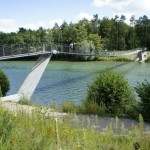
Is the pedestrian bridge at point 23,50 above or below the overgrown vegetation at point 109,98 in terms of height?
above

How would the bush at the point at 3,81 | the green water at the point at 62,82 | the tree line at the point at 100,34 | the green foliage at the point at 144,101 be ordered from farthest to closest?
the tree line at the point at 100,34 < the green water at the point at 62,82 < the bush at the point at 3,81 < the green foliage at the point at 144,101

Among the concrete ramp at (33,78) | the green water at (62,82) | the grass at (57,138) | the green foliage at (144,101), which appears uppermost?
the grass at (57,138)

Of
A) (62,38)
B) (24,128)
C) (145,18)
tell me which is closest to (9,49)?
(24,128)

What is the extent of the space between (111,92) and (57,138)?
9905 millimetres

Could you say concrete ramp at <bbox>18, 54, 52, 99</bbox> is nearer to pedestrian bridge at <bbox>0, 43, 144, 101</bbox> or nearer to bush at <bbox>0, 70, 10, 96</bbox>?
pedestrian bridge at <bbox>0, 43, 144, 101</bbox>

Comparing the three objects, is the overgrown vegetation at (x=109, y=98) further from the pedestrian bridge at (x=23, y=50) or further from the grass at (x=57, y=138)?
the pedestrian bridge at (x=23, y=50)

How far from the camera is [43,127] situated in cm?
549

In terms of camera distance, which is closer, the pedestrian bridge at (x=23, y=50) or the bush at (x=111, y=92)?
the bush at (x=111, y=92)

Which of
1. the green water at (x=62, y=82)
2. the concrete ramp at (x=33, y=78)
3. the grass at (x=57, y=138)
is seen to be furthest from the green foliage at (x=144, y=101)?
the concrete ramp at (x=33, y=78)

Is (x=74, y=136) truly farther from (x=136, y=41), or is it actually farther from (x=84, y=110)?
(x=136, y=41)

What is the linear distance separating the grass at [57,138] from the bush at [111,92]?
7.76m

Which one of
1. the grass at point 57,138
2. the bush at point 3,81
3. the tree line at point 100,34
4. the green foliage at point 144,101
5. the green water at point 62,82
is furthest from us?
the tree line at point 100,34

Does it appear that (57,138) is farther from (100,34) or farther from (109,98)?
(100,34)

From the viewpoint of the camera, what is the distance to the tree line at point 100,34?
102 m
